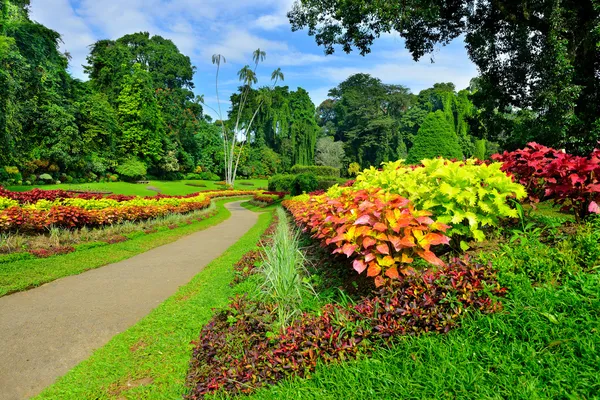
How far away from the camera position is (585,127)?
863 cm

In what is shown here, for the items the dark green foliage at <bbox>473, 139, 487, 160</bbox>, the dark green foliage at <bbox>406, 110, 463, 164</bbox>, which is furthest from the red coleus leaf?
the dark green foliage at <bbox>473, 139, 487, 160</bbox>

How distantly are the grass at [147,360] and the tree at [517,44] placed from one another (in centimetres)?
791

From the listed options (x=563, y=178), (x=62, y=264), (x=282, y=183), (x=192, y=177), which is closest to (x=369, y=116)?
(x=282, y=183)

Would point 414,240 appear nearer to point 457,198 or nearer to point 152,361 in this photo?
point 457,198

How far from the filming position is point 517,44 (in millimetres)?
10242

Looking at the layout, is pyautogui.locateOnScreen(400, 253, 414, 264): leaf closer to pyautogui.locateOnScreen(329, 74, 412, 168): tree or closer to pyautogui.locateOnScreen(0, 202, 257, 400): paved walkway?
pyautogui.locateOnScreen(0, 202, 257, 400): paved walkway

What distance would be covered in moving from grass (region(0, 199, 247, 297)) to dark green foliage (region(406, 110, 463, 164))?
1144 centimetres

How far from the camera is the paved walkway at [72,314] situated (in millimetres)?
2900

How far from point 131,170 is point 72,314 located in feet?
94.1

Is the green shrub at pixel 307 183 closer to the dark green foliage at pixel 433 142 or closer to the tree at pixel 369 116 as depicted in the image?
the dark green foliage at pixel 433 142

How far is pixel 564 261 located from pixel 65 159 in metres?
26.9

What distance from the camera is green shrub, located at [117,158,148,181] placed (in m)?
29.4

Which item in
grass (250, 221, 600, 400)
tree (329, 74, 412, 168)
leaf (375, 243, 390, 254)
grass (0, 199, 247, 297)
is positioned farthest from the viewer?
tree (329, 74, 412, 168)

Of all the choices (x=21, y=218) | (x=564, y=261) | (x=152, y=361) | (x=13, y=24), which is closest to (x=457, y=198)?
(x=564, y=261)
